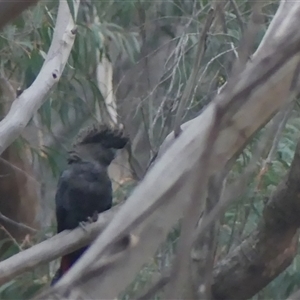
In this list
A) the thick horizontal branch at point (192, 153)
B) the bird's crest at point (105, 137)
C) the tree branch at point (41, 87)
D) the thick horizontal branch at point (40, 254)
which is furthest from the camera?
the bird's crest at point (105, 137)

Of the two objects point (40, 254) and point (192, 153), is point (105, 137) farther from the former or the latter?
point (192, 153)

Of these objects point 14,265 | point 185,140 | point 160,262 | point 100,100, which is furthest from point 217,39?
point 185,140

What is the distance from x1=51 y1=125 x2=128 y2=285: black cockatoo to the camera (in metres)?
1.45

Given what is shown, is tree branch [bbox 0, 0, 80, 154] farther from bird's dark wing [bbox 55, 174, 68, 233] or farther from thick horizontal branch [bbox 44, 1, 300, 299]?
thick horizontal branch [bbox 44, 1, 300, 299]

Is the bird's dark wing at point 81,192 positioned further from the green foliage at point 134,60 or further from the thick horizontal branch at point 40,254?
the thick horizontal branch at point 40,254

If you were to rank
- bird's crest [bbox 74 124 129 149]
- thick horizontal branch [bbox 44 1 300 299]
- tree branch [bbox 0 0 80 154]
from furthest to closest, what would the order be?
bird's crest [bbox 74 124 129 149] → tree branch [bbox 0 0 80 154] → thick horizontal branch [bbox 44 1 300 299]

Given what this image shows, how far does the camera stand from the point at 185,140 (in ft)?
1.51

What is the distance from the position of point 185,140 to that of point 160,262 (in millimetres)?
1061

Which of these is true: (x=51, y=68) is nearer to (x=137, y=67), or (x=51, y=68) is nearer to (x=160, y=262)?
(x=160, y=262)

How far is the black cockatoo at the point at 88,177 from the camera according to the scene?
145cm

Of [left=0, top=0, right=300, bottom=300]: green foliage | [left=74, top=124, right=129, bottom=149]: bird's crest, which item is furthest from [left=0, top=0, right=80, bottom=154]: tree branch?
[left=74, top=124, right=129, bottom=149]: bird's crest

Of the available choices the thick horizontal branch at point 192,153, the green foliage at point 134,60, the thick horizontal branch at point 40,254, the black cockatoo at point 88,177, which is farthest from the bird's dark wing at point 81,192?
the thick horizontal branch at point 192,153

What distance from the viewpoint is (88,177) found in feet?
4.93

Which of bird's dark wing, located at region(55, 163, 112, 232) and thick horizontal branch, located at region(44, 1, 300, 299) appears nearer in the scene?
thick horizontal branch, located at region(44, 1, 300, 299)
